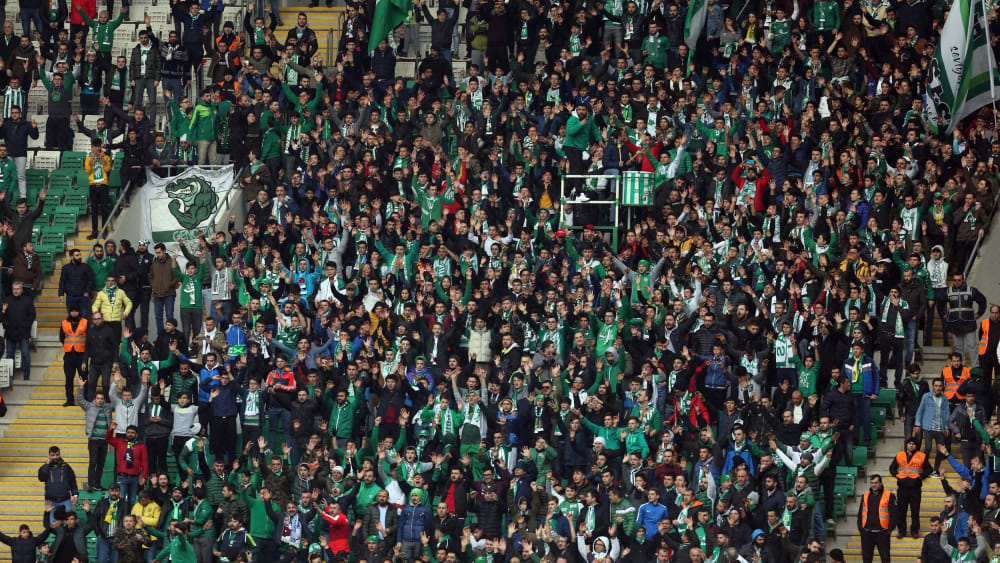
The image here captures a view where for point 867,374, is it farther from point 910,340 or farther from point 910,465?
point 910,465

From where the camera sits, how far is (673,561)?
26.4 metres

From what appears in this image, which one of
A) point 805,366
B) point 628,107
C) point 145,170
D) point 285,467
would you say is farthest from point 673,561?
point 145,170

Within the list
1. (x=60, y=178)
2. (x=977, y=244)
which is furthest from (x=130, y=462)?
(x=977, y=244)

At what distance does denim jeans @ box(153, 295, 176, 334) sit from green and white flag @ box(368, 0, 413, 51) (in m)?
6.70

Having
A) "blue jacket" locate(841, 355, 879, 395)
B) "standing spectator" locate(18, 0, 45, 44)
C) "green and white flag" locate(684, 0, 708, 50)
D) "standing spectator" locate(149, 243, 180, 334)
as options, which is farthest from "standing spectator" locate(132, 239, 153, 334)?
"blue jacket" locate(841, 355, 879, 395)

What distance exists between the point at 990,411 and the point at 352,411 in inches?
337

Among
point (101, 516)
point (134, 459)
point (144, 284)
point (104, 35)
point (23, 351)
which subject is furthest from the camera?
point (104, 35)

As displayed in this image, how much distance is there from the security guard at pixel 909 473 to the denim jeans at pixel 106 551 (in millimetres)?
10199

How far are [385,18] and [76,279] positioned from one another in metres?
7.72

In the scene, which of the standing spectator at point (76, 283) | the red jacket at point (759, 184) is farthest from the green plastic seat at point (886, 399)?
the standing spectator at point (76, 283)

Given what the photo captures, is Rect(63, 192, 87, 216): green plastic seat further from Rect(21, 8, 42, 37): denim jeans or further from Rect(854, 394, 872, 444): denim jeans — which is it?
Rect(854, 394, 872, 444): denim jeans

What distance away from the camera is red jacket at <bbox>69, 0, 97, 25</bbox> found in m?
38.2

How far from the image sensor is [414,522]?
2738 centimetres

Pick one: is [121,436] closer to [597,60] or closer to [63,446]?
[63,446]
